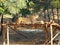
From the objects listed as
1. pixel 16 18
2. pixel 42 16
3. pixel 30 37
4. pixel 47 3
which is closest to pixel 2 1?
pixel 30 37

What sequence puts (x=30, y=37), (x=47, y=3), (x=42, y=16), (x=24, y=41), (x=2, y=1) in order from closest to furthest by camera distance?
(x=2, y=1)
(x=24, y=41)
(x=30, y=37)
(x=47, y=3)
(x=42, y=16)

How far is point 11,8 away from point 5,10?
2.86 feet

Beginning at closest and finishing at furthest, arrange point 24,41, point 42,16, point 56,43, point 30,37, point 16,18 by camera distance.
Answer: point 56,43, point 24,41, point 30,37, point 16,18, point 42,16

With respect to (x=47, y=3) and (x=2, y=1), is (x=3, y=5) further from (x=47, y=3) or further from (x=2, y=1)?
(x=47, y=3)

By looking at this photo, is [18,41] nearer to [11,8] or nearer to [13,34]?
[13,34]

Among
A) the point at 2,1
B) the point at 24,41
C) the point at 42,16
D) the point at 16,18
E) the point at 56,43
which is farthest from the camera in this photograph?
the point at 42,16

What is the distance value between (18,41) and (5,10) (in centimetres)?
539

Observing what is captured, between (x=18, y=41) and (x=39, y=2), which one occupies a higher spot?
(x=39, y=2)

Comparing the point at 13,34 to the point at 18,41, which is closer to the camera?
the point at 18,41

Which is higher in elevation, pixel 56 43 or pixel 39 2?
pixel 39 2

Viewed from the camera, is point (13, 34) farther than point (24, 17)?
No

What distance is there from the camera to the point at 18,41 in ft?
85.0

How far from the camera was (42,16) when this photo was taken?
127 feet

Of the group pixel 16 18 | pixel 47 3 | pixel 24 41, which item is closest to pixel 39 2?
pixel 47 3
